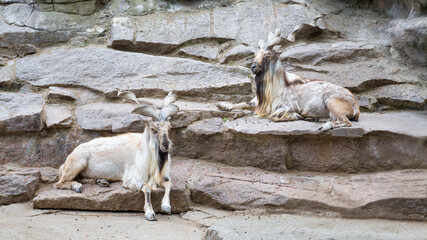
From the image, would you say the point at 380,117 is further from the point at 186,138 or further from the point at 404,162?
the point at 186,138

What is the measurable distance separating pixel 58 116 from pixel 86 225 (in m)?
2.25

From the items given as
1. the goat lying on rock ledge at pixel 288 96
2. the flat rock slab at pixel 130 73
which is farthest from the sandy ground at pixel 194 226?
the flat rock slab at pixel 130 73

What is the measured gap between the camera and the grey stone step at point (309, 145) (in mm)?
7016

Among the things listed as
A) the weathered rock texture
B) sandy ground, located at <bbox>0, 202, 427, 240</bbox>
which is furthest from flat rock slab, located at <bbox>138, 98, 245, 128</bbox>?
sandy ground, located at <bbox>0, 202, 427, 240</bbox>

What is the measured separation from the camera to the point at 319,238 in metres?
4.95

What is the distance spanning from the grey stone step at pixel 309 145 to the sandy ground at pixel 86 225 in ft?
4.47

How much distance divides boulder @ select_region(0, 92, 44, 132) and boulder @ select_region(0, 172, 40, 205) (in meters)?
0.90

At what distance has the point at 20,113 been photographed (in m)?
7.30

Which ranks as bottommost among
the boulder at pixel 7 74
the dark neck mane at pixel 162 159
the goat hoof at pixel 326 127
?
the dark neck mane at pixel 162 159

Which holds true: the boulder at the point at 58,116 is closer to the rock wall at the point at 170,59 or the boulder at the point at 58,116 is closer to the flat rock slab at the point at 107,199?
the rock wall at the point at 170,59

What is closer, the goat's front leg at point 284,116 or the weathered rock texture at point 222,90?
the weathered rock texture at point 222,90

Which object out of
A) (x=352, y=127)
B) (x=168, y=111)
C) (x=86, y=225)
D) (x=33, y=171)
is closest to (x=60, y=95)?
(x=33, y=171)

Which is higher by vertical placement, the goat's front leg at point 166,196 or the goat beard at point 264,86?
the goat beard at point 264,86

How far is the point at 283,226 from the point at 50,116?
3674 mm
